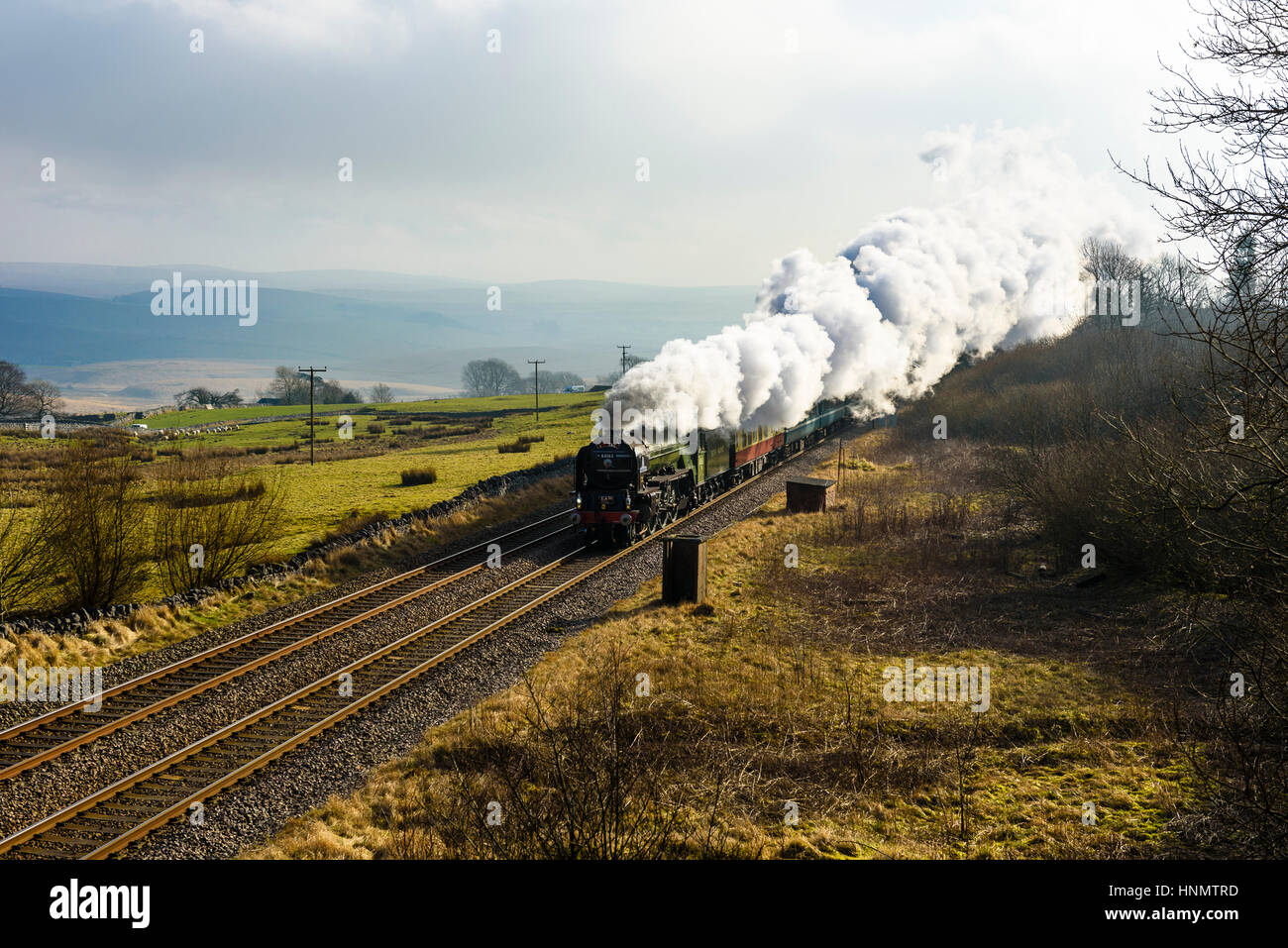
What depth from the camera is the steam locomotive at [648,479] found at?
2531cm

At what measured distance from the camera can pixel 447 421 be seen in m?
98.6

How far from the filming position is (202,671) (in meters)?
15.4

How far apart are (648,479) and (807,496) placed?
7.25 metres

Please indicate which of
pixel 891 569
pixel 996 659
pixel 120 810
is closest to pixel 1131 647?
pixel 996 659

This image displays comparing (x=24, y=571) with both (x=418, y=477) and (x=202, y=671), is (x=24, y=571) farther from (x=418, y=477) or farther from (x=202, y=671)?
(x=418, y=477)

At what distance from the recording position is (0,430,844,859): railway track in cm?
987

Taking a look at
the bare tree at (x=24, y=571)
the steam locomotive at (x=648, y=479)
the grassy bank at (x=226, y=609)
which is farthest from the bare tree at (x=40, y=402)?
the bare tree at (x=24, y=571)

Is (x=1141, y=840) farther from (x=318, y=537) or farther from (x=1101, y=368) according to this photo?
(x=1101, y=368)

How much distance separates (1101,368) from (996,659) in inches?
1347

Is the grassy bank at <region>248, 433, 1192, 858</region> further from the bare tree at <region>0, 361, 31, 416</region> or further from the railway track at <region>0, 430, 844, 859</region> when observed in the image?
the bare tree at <region>0, 361, 31, 416</region>

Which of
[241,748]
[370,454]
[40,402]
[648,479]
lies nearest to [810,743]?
[241,748]

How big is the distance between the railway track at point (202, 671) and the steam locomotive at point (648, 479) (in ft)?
13.0

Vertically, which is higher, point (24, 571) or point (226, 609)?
point (24, 571)

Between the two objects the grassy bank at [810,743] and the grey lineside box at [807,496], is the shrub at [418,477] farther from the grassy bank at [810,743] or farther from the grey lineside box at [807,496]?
the grassy bank at [810,743]
